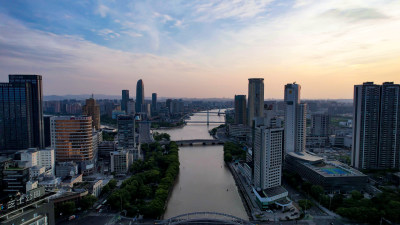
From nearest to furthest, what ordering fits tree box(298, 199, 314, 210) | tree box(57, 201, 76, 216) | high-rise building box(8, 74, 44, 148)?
tree box(57, 201, 76, 216), tree box(298, 199, 314, 210), high-rise building box(8, 74, 44, 148)

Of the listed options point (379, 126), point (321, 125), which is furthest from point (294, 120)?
point (321, 125)

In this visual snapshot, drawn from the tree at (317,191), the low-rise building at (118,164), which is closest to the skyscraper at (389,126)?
the tree at (317,191)

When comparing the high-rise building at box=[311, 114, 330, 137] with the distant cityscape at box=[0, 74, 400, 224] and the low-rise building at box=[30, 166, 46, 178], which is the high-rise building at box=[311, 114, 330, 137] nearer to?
the distant cityscape at box=[0, 74, 400, 224]

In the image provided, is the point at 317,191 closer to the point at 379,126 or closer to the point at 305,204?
the point at 305,204

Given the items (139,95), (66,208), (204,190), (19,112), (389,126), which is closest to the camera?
(66,208)

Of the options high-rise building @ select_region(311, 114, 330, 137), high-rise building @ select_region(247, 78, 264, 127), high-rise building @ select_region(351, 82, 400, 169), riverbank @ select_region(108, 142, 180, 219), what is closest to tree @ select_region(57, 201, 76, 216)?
riverbank @ select_region(108, 142, 180, 219)

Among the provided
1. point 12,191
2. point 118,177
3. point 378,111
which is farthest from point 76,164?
point 378,111

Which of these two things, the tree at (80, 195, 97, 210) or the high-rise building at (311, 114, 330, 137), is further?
the high-rise building at (311, 114, 330, 137)
